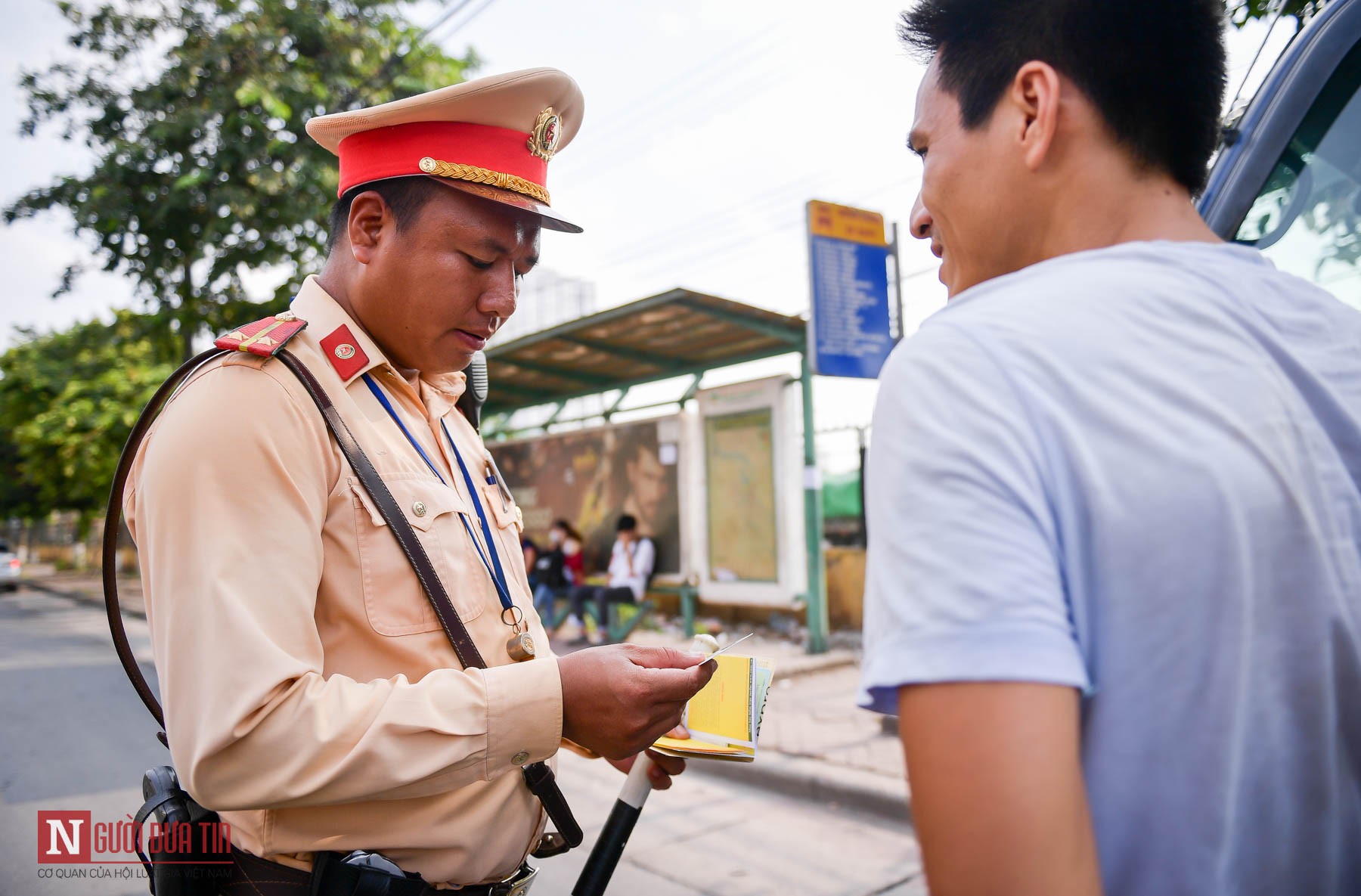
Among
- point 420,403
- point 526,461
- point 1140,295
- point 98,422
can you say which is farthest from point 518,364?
point 98,422

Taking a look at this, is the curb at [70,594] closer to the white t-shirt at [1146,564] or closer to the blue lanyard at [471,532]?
the blue lanyard at [471,532]

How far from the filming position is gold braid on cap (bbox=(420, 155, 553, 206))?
4.76 ft

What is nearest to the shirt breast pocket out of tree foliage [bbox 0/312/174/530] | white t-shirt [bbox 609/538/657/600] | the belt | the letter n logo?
the belt

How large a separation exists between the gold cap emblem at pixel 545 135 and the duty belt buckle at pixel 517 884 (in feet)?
4.25

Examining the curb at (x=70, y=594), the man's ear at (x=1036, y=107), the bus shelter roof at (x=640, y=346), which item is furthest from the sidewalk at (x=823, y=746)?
the curb at (x=70, y=594)

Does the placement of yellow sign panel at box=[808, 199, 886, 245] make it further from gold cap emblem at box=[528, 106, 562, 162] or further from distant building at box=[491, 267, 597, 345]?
distant building at box=[491, 267, 597, 345]

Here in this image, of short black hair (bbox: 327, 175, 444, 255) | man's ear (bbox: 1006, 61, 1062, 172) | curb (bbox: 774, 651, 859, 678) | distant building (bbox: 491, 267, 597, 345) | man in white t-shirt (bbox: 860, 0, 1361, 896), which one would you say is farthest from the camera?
distant building (bbox: 491, 267, 597, 345)

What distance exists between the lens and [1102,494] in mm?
619

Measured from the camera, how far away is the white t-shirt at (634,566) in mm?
8656

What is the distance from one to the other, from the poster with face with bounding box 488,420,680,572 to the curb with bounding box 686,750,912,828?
162 inches

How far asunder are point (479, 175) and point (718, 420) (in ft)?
23.8

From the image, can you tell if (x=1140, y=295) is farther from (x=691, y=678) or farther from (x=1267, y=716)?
(x=691, y=678)

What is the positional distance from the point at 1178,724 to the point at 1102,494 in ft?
0.60
